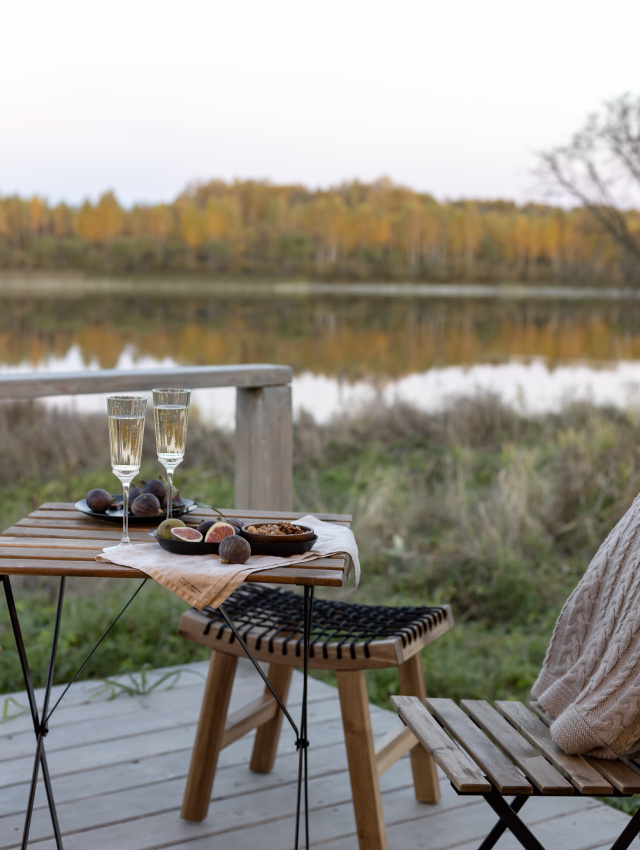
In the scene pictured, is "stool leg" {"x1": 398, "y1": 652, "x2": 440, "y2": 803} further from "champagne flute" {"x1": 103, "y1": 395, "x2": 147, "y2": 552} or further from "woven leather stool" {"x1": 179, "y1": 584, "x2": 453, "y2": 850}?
"champagne flute" {"x1": 103, "y1": 395, "x2": 147, "y2": 552}

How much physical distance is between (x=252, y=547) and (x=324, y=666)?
1.26 feet

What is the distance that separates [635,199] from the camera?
6.92 m

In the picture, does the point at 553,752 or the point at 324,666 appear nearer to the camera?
the point at 553,752

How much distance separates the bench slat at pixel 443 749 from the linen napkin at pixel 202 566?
0.25 m

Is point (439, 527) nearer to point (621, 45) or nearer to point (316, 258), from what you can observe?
point (621, 45)

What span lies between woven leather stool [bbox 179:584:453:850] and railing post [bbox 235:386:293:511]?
0.62 meters

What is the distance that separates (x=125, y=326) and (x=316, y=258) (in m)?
Result: 2.33

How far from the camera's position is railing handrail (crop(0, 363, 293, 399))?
7.70 feet

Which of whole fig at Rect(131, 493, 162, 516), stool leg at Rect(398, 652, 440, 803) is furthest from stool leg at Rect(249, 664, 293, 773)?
whole fig at Rect(131, 493, 162, 516)

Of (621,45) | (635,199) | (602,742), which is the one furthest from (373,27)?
(602,742)

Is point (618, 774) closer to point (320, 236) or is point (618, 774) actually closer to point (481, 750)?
point (481, 750)

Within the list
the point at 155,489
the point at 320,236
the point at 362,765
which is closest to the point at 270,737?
the point at 362,765

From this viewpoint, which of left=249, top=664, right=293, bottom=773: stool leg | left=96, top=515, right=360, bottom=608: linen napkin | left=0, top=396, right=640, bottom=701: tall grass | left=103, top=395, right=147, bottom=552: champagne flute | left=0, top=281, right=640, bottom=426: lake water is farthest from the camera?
left=0, top=281, right=640, bottom=426: lake water

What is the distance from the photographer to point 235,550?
56.8 inches
